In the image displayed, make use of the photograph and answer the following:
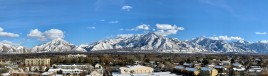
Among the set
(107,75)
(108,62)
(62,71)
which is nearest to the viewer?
(107,75)

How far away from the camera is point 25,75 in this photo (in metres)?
47.3

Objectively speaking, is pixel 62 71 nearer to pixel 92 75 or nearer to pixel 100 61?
pixel 92 75

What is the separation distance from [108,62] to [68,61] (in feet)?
28.0

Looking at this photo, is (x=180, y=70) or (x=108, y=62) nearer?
(x=180, y=70)

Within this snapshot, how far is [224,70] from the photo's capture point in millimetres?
53594

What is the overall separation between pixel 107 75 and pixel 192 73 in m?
10.5

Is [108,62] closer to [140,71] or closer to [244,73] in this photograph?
[140,71]

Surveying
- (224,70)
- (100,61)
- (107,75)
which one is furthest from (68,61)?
(224,70)

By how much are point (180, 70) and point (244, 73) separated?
356 inches

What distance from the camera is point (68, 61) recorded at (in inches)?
3199

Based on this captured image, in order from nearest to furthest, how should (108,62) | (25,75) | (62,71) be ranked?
(25,75) < (62,71) < (108,62)

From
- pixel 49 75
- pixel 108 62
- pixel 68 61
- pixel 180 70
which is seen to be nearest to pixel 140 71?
pixel 180 70

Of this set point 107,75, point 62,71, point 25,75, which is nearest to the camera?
point 25,75

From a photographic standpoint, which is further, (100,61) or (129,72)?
(100,61)
